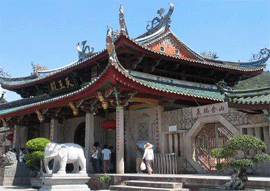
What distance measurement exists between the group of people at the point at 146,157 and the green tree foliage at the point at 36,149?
12.1ft

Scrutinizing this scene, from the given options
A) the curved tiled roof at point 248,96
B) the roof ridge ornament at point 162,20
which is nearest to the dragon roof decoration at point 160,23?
the roof ridge ornament at point 162,20

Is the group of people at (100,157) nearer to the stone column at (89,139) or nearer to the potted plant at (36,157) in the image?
A: the stone column at (89,139)

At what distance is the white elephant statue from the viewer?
10.2 meters

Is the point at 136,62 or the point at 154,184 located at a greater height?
the point at 136,62

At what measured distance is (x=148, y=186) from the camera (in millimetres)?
9344

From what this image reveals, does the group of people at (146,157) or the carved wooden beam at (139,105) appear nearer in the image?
the group of people at (146,157)

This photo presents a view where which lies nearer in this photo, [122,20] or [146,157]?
[146,157]

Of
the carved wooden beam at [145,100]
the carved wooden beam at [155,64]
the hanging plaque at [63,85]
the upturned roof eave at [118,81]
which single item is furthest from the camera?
the hanging plaque at [63,85]

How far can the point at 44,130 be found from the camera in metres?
19.2

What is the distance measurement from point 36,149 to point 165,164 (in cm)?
517

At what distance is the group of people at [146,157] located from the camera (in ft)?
37.0

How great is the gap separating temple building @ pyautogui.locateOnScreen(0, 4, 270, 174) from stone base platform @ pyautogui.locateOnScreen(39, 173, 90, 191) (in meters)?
1.74

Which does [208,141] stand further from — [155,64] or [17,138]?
[17,138]

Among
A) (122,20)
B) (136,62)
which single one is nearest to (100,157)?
(136,62)
